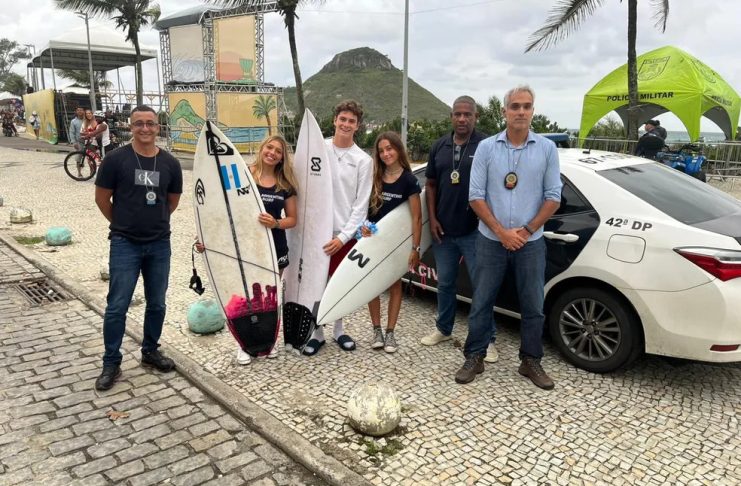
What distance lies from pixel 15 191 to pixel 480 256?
478 inches

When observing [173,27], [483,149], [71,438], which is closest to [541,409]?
[483,149]

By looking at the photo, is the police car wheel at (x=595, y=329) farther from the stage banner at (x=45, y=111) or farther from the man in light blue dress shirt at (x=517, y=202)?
the stage banner at (x=45, y=111)

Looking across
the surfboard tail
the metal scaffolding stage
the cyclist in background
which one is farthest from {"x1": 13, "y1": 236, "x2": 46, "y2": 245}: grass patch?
the metal scaffolding stage

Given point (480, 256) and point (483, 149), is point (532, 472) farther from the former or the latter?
point (483, 149)

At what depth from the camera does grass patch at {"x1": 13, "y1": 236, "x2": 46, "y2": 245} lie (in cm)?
728

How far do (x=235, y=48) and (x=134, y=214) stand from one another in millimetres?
26351

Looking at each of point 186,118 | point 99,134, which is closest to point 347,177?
point 99,134

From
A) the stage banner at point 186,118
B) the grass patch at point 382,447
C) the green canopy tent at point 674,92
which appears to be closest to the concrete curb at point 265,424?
the grass patch at point 382,447

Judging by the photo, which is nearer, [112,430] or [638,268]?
[112,430]

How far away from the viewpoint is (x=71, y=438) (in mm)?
2957

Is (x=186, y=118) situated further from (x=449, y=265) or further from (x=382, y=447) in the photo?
(x=382, y=447)

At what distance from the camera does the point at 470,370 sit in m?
3.68

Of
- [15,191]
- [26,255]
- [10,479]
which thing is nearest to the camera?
[10,479]

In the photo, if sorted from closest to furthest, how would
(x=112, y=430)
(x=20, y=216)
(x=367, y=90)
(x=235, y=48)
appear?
(x=112, y=430) → (x=20, y=216) → (x=235, y=48) → (x=367, y=90)
